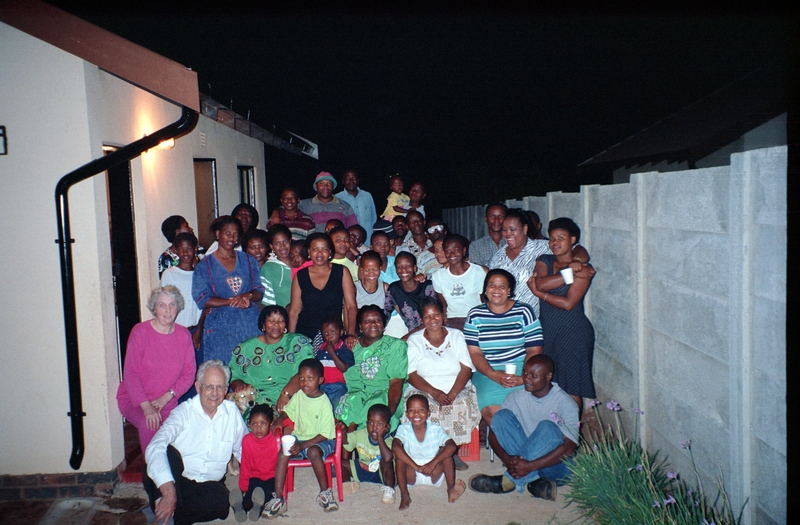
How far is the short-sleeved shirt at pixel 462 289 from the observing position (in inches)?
232

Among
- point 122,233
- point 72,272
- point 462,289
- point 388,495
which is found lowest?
point 388,495

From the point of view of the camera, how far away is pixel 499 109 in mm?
21344

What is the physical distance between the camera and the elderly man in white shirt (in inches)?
162

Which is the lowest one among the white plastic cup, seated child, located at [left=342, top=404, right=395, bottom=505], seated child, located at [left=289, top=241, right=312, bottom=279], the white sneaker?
the white sneaker

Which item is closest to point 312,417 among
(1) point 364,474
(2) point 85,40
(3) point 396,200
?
(1) point 364,474

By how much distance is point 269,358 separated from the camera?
5.12 metres

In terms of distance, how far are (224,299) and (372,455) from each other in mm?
1804

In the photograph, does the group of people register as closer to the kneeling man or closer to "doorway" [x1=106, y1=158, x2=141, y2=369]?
the kneeling man

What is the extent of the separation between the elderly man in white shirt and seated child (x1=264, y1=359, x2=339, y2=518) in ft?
1.37

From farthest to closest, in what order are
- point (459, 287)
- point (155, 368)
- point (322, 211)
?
point (322, 211) < point (459, 287) < point (155, 368)

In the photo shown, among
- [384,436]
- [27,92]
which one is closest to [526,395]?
[384,436]

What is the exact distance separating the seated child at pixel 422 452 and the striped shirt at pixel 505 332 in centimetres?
74

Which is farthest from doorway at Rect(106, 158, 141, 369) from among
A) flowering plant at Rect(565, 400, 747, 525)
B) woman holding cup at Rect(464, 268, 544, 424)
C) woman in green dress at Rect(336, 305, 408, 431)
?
flowering plant at Rect(565, 400, 747, 525)

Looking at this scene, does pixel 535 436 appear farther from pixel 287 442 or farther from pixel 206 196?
pixel 206 196
